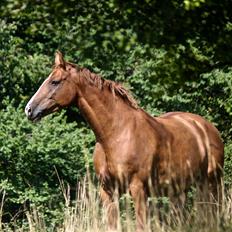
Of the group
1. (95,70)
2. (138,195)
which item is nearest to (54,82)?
(138,195)

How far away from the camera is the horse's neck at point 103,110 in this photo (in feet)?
29.1

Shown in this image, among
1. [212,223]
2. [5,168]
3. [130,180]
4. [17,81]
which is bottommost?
[212,223]

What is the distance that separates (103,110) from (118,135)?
302mm

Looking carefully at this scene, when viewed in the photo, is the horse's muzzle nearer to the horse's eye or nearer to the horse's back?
the horse's eye

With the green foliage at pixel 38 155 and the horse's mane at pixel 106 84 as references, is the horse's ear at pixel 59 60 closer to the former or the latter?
the horse's mane at pixel 106 84

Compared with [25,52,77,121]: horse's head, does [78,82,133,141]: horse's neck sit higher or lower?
lower

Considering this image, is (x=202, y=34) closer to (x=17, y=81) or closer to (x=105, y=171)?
(x=105, y=171)

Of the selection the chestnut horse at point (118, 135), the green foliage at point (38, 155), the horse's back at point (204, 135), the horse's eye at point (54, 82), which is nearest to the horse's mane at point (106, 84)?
the chestnut horse at point (118, 135)

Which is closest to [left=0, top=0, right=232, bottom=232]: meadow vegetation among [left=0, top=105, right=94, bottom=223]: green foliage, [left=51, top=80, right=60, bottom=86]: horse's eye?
[left=0, top=105, right=94, bottom=223]: green foliage

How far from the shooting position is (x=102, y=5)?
5.21 m

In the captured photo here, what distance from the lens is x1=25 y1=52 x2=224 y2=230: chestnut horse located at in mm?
8602

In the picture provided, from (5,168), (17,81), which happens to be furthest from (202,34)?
(17,81)

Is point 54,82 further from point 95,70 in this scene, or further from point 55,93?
point 95,70

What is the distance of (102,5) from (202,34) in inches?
24.8
